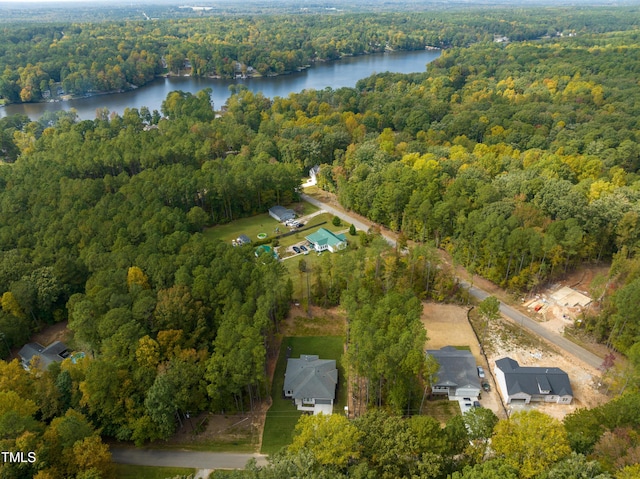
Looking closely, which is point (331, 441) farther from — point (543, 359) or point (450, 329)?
point (543, 359)

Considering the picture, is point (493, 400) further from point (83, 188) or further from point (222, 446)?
point (83, 188)

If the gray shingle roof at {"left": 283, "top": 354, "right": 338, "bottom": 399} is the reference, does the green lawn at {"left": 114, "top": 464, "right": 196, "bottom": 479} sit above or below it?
below

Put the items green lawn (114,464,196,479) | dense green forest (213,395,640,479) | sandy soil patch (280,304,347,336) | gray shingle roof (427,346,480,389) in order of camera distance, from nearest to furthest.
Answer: dense green forest (213,395,640,479) < green lawn (114,464,196,479) < gray shingle roof (427,346,480,389) < sandy soil patch (280,304,347,336)

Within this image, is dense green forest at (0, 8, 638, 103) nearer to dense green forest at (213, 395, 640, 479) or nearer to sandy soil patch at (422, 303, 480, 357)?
sandy soil patch at (422, 303, 480, 357)

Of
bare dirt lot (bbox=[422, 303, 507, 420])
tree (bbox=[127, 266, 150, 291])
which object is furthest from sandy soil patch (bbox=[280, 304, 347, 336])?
tree (bbox=[127, 266, 150, 291])

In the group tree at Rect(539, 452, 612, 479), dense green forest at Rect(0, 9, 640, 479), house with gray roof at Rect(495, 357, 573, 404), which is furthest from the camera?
house with gray roof at Rect(495, 357, 573, 404)

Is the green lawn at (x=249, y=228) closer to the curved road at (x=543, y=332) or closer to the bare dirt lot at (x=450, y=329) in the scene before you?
the bare dirt lot at (x=450, y=329)

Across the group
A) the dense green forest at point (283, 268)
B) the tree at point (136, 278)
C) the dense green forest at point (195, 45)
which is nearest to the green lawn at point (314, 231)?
the dense green forest at point (283, 268)

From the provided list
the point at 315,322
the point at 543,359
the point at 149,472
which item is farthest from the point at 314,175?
the point at 149,472
